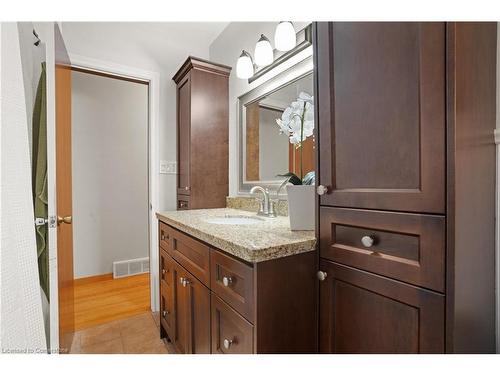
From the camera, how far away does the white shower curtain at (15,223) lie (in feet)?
2.24

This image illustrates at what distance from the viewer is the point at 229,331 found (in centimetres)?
87

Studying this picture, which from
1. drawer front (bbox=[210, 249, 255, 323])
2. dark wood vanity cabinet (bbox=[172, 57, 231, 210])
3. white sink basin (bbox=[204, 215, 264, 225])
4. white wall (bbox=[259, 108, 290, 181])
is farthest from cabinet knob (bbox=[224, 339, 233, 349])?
dark wood vanity cabinet (bbox=[172, 57, 231, 210])

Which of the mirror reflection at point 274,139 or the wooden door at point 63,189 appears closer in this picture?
the wooden door at point 63,189

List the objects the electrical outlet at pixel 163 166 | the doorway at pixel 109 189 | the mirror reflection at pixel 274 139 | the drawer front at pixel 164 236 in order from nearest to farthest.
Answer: the mirror reflection at pixel 274 139 < the drawer front at pixel 164 236 < the electrical outlet at pixel 163 166 < the doorway at pixel 109 189

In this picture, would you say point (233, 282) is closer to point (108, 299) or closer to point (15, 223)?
point (15, 223)

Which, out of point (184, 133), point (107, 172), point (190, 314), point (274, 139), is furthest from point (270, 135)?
point (107, 172)

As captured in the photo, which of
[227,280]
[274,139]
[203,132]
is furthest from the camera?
[203,132]

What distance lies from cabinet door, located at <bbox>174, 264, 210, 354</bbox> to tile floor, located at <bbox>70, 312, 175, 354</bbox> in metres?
0.37

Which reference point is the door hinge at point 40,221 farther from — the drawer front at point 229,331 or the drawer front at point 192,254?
the drawer front at point 229,331

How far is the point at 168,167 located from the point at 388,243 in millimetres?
1862

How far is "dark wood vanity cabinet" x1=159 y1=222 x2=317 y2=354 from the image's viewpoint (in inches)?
29.6

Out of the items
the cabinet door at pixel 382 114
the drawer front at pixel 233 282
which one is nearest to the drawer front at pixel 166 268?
the drawer front at pixel 233 282

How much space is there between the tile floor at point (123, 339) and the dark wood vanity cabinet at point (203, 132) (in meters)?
0.90

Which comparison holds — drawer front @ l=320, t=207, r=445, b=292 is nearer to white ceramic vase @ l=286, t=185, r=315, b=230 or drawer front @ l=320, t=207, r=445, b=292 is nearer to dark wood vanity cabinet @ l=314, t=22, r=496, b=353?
dark wood vanity cabinet @ l=314, t=22, r=496, b=353
